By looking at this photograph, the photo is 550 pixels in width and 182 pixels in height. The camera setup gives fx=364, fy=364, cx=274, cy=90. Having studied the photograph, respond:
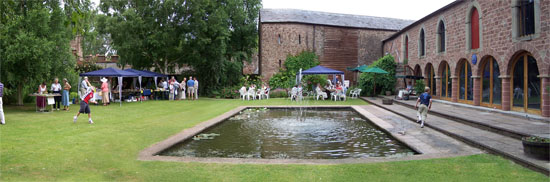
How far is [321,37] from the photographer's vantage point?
2828 cm

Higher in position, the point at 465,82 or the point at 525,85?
the point at 465,82

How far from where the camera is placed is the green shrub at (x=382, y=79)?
2236 cm

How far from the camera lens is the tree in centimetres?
1255

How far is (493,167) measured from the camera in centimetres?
502

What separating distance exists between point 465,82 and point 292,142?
34.5 ft

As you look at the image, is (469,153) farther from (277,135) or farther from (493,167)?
(277,135)

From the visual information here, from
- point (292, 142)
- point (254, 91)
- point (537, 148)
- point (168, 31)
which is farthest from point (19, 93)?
point (537, 148)

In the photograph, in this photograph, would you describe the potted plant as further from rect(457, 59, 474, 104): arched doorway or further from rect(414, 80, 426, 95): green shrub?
rect(414, 80, 426, 95): green shrub

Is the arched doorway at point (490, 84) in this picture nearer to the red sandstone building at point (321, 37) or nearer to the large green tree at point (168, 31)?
the large green tree at point (168, 31)

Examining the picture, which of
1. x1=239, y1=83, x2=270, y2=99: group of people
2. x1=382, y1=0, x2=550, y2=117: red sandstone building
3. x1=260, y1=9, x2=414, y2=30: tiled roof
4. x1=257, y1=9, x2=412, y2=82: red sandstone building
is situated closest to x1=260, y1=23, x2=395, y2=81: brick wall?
x1=257, y1=9, x2=412, y2=82: red sandstone building

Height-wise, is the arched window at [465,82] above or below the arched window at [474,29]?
below

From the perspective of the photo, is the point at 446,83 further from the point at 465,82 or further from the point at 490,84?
the point at 490,84

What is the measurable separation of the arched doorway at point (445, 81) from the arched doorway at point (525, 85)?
194 inches

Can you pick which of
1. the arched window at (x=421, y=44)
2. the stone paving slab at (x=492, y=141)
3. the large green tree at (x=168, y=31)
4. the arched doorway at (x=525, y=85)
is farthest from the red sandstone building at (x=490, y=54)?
the large green tree at (x=168, y=31)
